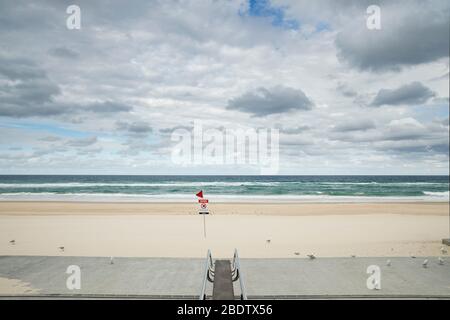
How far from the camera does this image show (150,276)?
500cm

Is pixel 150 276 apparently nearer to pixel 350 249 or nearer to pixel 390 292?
pixel 390 292

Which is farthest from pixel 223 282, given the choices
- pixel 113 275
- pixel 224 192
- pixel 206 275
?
pixel 224 192

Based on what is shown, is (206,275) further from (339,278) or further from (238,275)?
(339,278)

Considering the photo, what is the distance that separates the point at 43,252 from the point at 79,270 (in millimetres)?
3188

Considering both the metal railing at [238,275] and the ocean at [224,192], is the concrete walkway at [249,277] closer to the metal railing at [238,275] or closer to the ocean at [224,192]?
the metal railing at [238,275]

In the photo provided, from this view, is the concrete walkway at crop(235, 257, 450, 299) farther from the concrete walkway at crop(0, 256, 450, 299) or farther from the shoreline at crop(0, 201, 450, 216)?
the shoreline at crop(0, 201, 450, 216)

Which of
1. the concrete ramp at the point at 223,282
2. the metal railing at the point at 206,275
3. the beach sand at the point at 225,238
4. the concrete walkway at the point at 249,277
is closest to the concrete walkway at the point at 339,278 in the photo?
the concrete walkway at the point at 249,277
